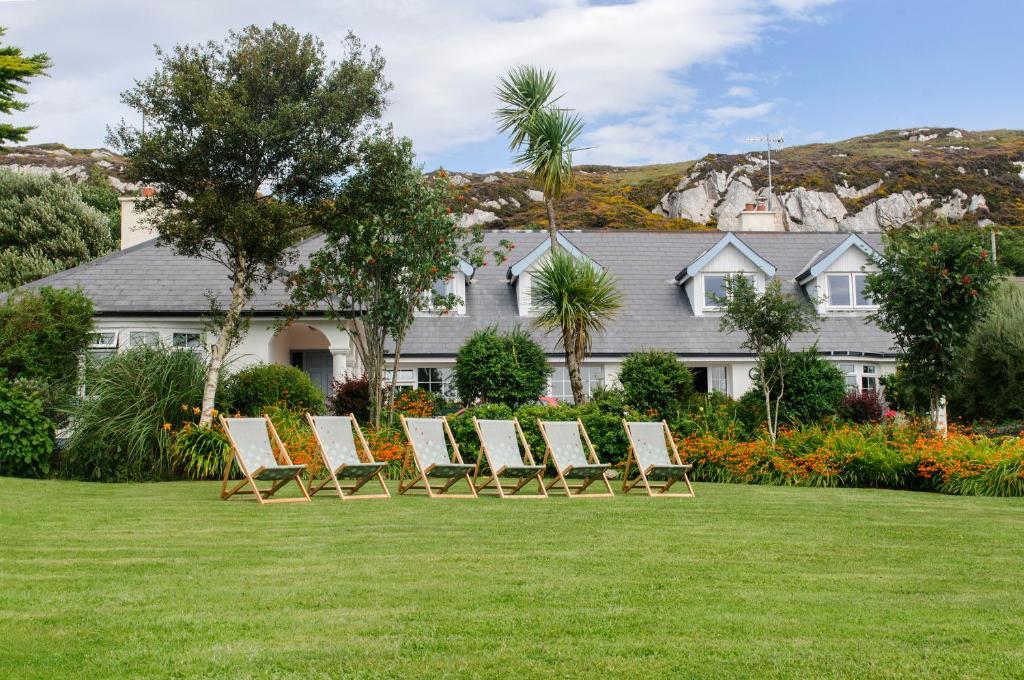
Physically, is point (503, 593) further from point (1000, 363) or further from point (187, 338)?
point (1000, 363)

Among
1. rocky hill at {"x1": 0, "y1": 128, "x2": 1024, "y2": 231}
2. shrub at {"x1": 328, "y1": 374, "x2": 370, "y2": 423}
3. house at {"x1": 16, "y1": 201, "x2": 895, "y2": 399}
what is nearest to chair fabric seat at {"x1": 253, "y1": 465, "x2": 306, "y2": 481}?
shrub at {"x1": 328, "y1": 374, "x2": 370, "y2": 423}

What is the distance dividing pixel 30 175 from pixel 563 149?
87.2 ft

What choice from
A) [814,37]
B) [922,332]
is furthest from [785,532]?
[814,37]

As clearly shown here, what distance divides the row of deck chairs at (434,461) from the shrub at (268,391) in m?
4.38

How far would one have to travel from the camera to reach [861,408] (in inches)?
904

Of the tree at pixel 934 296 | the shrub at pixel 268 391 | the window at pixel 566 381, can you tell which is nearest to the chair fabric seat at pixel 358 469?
the shrub at pixel 268 391

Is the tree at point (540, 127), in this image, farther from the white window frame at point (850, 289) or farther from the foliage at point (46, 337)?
the white window frame at point (850, 289)

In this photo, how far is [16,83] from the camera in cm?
1628

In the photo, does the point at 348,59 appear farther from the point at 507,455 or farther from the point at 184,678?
the point at 184,678

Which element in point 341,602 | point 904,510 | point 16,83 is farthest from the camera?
point 16,83

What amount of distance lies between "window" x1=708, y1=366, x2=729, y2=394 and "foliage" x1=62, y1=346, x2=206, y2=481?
14184 mm

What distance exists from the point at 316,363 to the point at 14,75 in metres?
11.8

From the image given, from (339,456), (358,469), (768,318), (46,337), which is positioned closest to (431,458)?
(339,456)

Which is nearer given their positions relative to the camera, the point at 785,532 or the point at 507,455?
the point at 785,532
